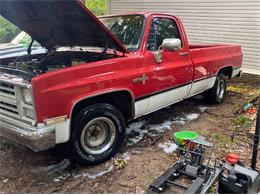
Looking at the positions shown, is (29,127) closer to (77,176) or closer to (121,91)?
(77,176)

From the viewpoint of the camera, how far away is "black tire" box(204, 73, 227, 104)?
643 cm

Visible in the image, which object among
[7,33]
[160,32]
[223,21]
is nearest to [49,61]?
[160,32]

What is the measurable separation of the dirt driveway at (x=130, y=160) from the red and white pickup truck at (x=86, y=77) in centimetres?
26

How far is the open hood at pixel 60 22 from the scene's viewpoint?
3498mm

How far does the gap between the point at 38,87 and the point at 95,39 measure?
127 centimetres

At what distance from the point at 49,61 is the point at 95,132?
4.50ft

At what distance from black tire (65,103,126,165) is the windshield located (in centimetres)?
108

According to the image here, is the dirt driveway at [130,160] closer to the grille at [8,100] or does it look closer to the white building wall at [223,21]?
the grille at [8,100]

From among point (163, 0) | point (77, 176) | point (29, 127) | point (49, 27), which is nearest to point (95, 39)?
point (49, 27)

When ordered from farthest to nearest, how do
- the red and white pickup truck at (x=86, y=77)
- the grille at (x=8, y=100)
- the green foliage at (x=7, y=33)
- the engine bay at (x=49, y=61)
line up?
the green foliage at (x=7, y=33) < the engine bay at (x=49, y=61) < the grille at (x=8, y=100) < the red and white pickup truck at (x=86, y=77)

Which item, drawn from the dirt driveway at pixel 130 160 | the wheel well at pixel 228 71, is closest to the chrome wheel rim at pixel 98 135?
the dirt driveway at pixel 130 160

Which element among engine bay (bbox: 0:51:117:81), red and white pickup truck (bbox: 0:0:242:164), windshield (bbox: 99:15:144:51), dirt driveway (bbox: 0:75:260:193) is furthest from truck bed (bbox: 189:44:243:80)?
engine bay (bbox: 0:51:117:81)

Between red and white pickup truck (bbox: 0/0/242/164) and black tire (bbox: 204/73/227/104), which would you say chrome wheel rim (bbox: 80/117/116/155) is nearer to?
red and white pickup truck (bbox: 0/0/242/164)

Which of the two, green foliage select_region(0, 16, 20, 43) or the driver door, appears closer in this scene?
the driver door
